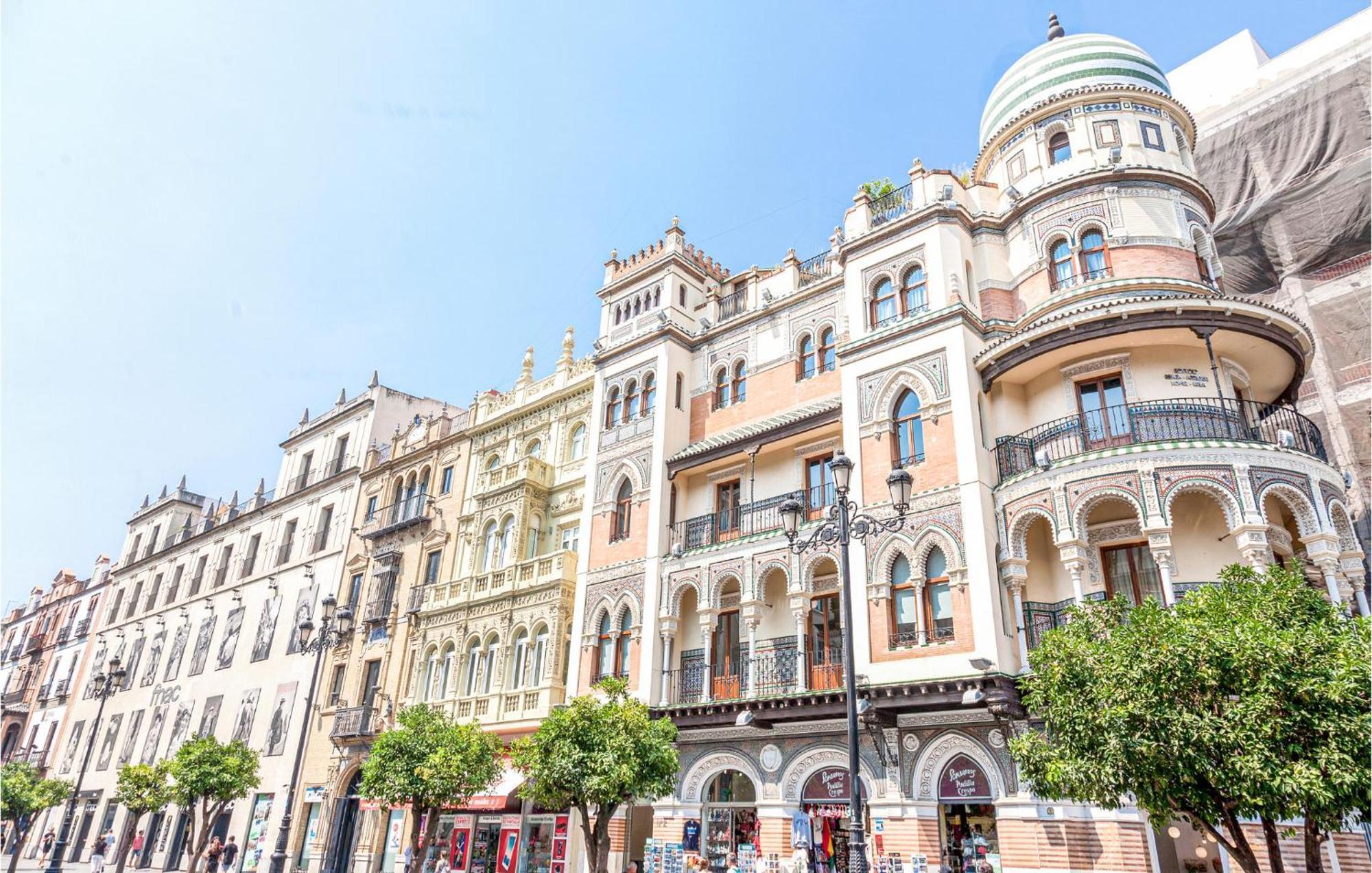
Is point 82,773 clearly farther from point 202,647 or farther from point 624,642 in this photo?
point 624,642

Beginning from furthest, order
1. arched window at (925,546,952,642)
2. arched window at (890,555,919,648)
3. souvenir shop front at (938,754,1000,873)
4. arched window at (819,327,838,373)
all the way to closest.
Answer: arched window at (819,327,838,373) → arched window at (890,555,919,648) → arched window at (925,546,952,642) → souvenir shop front at (938,754,1000,873)

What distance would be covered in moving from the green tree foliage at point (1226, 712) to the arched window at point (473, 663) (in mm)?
18134

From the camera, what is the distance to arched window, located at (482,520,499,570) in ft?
92.0

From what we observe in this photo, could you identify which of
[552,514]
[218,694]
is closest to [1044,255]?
[552,514]

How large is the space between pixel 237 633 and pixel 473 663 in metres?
15.9

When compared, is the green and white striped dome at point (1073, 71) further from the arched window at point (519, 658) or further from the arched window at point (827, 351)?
the arched window at point (519, 658)

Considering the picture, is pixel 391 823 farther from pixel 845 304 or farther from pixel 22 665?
pixel 22 665

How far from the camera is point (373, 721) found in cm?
2838

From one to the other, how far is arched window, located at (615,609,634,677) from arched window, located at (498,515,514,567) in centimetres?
536

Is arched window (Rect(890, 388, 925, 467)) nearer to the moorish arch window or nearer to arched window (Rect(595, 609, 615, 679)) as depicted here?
the moorish arch window

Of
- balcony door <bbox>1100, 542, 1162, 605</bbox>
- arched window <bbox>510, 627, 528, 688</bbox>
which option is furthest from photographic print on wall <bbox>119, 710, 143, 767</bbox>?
balcony door <bbox>1100, 542, 1162, 605</bbox>

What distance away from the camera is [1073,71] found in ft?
70.0

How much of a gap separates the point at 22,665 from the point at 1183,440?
6112cm

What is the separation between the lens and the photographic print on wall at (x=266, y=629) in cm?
3509
